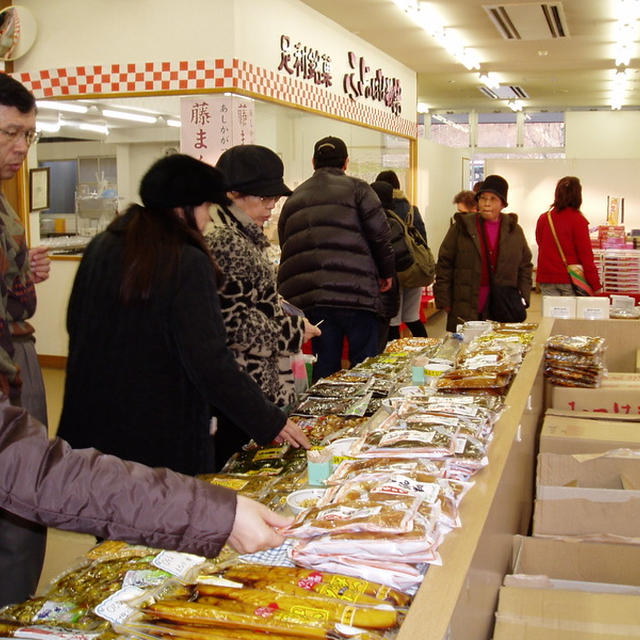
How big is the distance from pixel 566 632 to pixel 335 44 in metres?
7.59

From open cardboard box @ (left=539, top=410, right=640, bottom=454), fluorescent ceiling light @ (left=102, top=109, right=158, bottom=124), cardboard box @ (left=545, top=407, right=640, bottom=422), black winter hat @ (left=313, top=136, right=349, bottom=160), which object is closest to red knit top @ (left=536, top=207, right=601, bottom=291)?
black winter hat @ (left=313, top=136, right=349, bottom=160)

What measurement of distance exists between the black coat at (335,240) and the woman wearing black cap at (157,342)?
223 centimetres

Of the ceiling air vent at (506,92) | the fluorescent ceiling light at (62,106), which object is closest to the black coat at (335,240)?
the fluorescent ceiling light at (62,106)

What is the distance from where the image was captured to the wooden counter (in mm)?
1262

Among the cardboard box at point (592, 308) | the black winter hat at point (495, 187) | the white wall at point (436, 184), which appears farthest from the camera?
the white wall at point (436, 184)

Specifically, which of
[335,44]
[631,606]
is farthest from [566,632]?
[335,44]

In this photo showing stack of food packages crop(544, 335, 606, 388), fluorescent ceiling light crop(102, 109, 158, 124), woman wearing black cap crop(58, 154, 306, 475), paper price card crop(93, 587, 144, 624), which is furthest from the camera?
fluorescent ceiling light crop(102, 109, 158, 124)

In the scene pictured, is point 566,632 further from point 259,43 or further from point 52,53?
point 52,53

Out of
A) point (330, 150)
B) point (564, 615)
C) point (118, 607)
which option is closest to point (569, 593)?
point (564, 615)

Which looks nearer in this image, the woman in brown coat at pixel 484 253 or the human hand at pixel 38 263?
the human hand at pixel 38 263

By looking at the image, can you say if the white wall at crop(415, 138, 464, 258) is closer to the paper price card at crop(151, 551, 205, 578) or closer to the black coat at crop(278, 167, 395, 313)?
the black coat at crop(278, 167, 395, 313)

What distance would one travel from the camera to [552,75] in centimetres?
1293

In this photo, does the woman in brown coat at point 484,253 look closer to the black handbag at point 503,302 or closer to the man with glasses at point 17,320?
the black handbag at point 503,302

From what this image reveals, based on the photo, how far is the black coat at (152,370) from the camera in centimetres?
221
